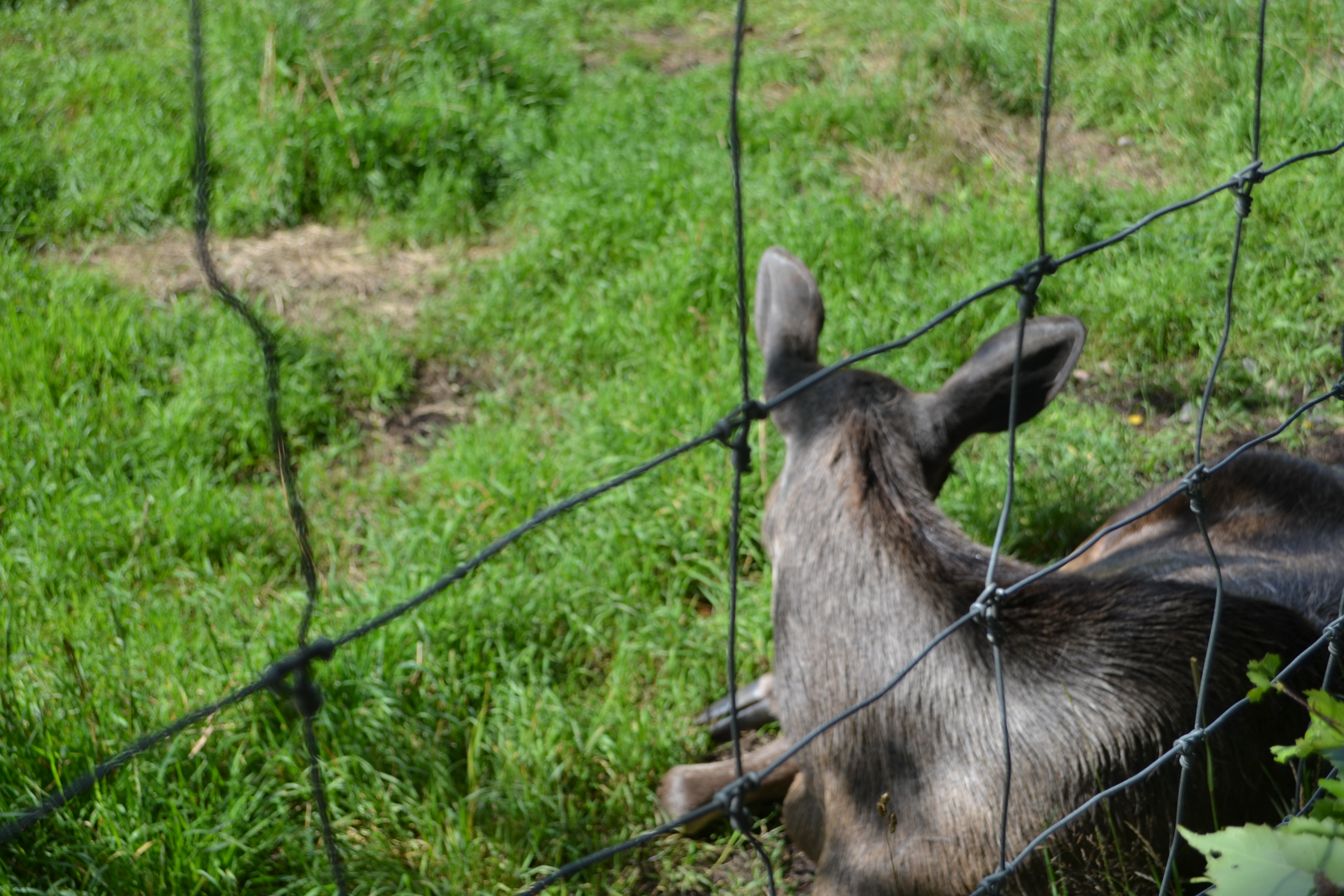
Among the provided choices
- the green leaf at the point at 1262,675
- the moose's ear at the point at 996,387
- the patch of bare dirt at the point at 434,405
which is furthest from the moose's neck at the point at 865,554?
the patch of bare dirt at the point at 434,405

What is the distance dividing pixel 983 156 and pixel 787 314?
2874mm

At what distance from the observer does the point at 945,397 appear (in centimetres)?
326

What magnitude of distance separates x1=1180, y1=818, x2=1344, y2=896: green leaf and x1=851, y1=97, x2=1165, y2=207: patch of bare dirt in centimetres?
442

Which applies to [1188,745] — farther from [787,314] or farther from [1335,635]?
[787,314]

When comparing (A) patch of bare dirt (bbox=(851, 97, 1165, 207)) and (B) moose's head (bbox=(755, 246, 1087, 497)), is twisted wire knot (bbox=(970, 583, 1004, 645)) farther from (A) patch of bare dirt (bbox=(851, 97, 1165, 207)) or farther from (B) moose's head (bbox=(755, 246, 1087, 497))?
(A) patch of bare dirt (bbox=(851, 97, 1165, 207))

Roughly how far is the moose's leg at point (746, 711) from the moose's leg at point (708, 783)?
0.10m

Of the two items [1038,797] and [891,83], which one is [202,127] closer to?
[1038,797]

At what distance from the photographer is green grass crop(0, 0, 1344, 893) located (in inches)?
127

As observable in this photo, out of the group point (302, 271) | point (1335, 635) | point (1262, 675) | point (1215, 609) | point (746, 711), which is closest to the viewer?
point (1262, 675)

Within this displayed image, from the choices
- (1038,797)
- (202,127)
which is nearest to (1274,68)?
(1038,797)

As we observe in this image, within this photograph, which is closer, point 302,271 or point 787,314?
point 787,314

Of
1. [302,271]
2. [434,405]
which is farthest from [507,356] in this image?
[302,271]

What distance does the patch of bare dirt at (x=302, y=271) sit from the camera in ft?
17.7

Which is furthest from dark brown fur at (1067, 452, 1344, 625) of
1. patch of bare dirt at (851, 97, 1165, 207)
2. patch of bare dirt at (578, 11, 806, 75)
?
patch of bare dirt at (578, 11, 806, 75)
